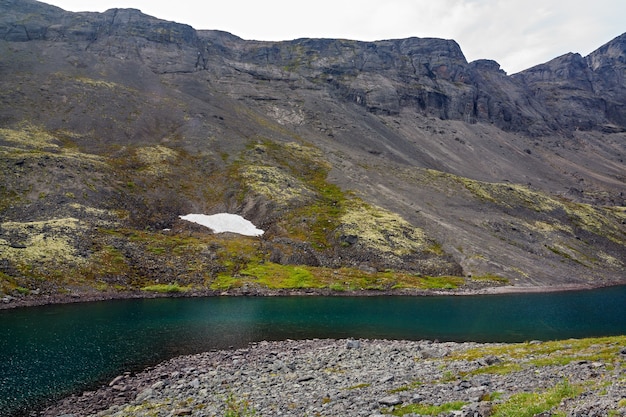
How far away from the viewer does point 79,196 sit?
10894cm

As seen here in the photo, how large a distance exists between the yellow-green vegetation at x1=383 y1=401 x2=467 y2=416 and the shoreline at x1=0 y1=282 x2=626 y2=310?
222ft

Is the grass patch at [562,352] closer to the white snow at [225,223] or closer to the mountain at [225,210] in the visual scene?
the mountain at [225,210]

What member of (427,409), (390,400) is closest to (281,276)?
(390,400)

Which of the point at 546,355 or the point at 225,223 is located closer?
the point at 546,355

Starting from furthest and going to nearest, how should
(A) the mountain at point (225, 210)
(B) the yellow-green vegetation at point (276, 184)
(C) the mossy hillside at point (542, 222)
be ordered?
1. (B) the yellow-green vegetation at point (276, 184)
2. (C) the mossy hillside at point (542, 222)
3. (A) the mountain at point (225, 210)

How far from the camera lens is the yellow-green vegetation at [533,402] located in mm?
A: 17641

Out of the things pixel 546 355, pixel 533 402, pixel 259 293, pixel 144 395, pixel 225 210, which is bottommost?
pixel 259 293

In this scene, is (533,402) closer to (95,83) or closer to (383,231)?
(383,231)

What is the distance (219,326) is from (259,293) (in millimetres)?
28634

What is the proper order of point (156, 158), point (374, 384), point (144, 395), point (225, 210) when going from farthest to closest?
point (156, 158)
point (225, 210)
point (144, 395)
point (374, 384)

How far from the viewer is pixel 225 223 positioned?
123000mm

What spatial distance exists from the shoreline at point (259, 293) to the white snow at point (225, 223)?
3218 centimetres

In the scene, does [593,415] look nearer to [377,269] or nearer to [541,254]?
[377,269]

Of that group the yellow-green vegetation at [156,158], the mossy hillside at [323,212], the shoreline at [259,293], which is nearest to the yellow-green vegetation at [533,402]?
the shoreline at [259,293]
